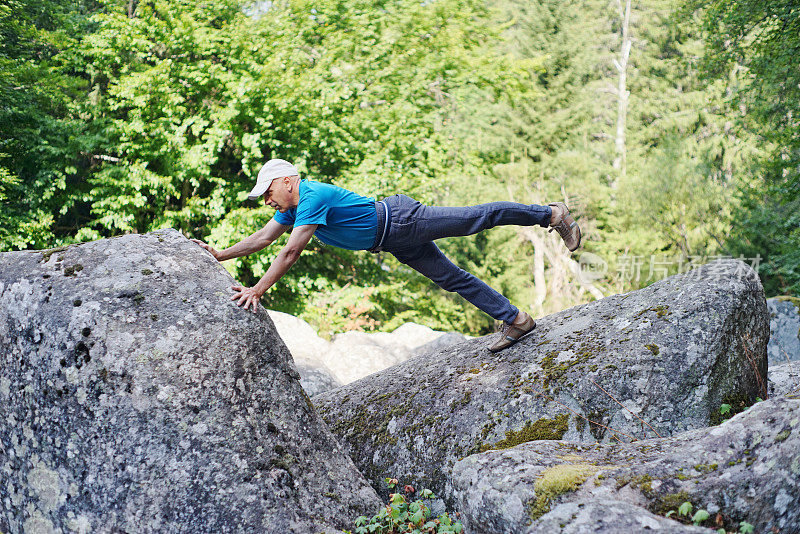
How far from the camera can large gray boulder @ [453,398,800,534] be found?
2619 mm

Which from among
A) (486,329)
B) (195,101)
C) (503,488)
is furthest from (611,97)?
(503,488)

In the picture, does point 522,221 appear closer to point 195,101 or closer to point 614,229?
point 195,101

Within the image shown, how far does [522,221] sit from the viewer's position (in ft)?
16.2

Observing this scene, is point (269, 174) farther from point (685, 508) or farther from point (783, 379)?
point (783, 379)

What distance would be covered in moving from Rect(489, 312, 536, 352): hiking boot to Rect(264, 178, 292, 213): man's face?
2.03 m

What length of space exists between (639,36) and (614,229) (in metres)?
14.5

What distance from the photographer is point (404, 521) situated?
393 cm

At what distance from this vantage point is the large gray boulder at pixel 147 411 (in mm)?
3416

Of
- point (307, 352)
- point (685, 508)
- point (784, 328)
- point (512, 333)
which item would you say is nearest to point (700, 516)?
point (685, 508)

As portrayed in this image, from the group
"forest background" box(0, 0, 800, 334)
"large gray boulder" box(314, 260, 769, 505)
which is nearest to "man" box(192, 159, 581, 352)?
"large gray boulder" box(314, 260, 769, 505)

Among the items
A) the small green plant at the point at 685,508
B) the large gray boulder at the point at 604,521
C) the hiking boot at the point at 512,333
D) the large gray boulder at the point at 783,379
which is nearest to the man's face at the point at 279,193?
the hiking boot at the point at 512,333

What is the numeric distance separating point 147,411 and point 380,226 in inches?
80.4

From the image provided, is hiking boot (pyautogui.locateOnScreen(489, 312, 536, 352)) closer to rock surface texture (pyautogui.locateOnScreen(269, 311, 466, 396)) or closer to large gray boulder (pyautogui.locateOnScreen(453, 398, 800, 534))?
large gray boulder (pyautogui.locateOnScreen(453, 398, 800, 534))

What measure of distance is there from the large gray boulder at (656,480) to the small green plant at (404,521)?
394mm
